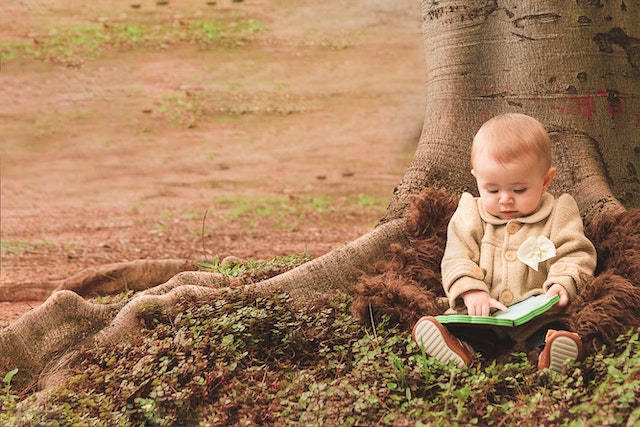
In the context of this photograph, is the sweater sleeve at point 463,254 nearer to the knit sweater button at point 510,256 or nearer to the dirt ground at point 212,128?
the knit sweater button at point 510,256

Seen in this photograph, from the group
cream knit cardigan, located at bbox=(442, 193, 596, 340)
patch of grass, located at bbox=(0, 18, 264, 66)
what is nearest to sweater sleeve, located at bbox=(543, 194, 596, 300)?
cream knit cardigan, located at bbox=(442, 193, 596, 340)

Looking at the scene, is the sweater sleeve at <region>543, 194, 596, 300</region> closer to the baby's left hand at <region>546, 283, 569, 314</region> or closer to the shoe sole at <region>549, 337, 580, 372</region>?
the baby's left hand at <region>546, 283, 569, 314</region>

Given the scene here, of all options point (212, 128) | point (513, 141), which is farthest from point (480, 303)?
point (212, 128)

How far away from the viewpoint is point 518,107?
163 inches

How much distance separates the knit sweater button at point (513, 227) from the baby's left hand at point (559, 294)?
36cm

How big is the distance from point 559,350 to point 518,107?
1703 mm

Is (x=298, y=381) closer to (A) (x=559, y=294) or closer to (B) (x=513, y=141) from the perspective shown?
(A) (x=559, y=294)

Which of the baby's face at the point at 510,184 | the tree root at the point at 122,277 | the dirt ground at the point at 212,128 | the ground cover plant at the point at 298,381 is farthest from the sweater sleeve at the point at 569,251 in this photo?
the dirt ground at the point at 212,128

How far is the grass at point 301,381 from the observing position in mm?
2836

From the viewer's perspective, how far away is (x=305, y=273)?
12.9 ft

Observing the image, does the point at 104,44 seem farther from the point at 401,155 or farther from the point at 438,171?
the point at 438,171

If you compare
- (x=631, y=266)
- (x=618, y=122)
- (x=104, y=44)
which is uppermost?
(x=104, y=44)

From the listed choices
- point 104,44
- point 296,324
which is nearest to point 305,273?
point 296,324

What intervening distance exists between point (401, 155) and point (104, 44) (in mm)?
7917
